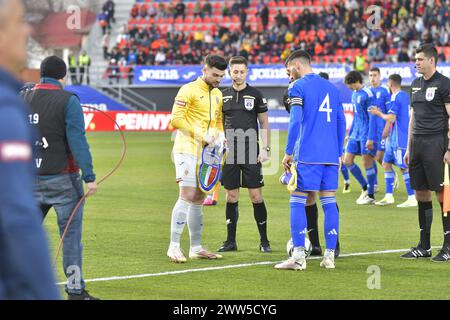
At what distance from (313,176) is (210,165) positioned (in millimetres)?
1310

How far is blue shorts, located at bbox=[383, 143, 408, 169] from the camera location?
1639 cm

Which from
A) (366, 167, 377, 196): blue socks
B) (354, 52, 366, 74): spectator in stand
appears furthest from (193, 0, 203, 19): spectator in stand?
(366, 167, 377, 196): blue socks

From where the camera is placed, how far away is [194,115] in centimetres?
1008

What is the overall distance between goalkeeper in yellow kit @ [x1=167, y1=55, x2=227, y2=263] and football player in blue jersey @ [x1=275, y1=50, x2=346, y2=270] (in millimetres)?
1085

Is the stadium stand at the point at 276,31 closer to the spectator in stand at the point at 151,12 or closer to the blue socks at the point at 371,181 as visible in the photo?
the spectator in stand at the point at 151,12

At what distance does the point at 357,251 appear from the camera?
1084 cm

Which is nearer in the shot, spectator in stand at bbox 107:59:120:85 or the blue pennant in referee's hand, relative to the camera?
the blue pennant in referee's hand

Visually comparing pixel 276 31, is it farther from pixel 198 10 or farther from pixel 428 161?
pixel 428 161

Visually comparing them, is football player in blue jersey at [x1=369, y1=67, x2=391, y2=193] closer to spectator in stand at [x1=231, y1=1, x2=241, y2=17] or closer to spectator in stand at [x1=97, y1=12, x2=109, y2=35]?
→ spectator in stand at [x1=231, y1=1, x2=241, y2=17]

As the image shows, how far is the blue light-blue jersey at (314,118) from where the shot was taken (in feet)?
30.3
